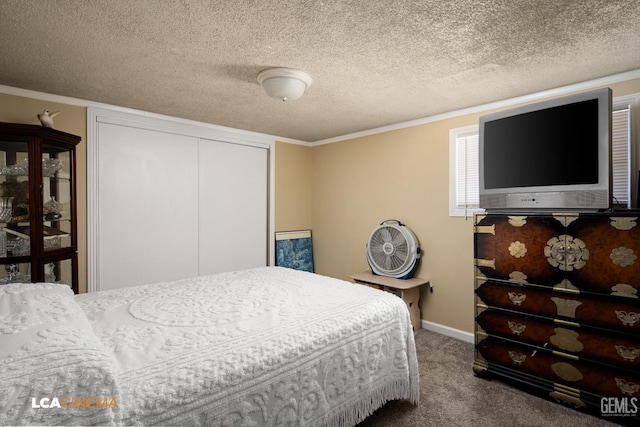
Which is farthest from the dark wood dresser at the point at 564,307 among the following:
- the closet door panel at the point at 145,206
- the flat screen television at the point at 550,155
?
the closet door panel at the point at 145,206

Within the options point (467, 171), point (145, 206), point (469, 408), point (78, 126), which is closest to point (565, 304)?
point (469, 408)

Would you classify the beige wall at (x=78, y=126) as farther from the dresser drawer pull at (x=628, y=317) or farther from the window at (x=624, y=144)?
the window at (x=624, y=144)

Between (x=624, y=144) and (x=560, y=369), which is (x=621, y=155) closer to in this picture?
(x=624, y=144)

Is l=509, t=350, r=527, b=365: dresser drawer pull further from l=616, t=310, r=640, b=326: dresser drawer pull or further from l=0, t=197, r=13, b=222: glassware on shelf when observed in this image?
l=0, t=197, r=13, b=222: glassware on shelf

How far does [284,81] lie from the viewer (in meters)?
2.26

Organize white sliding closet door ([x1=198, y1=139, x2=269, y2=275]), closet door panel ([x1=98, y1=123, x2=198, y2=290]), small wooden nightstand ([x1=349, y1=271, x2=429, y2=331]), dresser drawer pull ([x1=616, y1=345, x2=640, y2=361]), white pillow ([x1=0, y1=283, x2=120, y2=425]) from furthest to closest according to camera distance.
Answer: white sliding closet door ([x1=198, y1=139, x2=269, y2=275]) < small wooden nightstand ([x1=349, y1=271, x2=429, y2=331]) < closet door panel ([x1=98, y1=123, x2=198, y2=290]) < dresser drawer pull ([x1=616, y1=345, x2=640, y2=361]) < white pillow ([x1=0, y1=283, x2=120, y2=425])

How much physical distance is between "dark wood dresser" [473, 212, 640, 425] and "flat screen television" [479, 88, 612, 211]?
0.14m

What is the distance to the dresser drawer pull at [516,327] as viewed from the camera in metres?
2.26

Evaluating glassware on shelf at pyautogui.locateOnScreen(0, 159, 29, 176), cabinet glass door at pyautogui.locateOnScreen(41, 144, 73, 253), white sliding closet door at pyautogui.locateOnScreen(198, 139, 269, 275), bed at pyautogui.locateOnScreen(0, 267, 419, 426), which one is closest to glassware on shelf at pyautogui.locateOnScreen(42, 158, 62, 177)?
cabinet glass door at pyautogui.locateOnScreen(41, 144, 73, 253)

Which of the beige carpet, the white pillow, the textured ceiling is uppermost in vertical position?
the textured ceiling

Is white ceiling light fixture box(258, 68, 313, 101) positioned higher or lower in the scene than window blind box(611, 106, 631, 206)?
higher

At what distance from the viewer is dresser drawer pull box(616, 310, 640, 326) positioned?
6.04ft

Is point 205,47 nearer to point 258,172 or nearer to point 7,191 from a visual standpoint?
point 7,191

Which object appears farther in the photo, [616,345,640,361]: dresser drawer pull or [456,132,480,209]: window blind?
[456,132,480,209]: window blind
